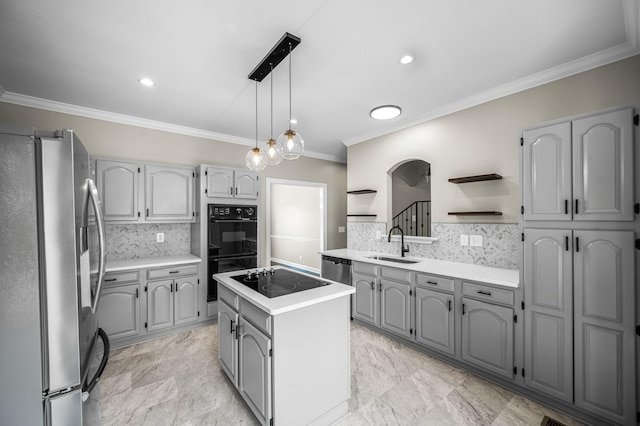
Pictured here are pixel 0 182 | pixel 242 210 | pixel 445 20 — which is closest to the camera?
pixel 0 182

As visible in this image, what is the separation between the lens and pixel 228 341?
224 centimetres

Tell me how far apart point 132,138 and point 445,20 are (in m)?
3.74

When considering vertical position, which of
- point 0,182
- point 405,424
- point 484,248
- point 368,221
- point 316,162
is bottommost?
point 405,424

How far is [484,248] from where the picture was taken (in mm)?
2904

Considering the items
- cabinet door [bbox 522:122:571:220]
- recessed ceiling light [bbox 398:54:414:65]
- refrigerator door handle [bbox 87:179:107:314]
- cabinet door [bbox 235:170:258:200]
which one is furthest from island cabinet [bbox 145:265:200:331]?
cabinet door [bbox 522:122:571:220]

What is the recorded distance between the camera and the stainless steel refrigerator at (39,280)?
1064 mm

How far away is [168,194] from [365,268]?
2.71 meters

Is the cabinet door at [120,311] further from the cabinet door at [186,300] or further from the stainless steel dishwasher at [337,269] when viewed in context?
the stainless steel dishwasher at [337,269]

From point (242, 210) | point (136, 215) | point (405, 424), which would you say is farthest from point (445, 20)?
point (136, 215)

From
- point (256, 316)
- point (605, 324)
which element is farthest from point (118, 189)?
point (605, 324)

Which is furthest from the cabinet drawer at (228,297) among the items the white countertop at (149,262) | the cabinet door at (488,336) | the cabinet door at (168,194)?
the cabinet door at (488,336)

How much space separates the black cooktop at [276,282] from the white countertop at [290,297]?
0.07 meters

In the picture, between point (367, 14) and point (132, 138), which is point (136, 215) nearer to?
point (132, 138)

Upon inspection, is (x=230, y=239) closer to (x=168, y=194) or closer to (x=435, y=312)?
(x=168, y=194)
